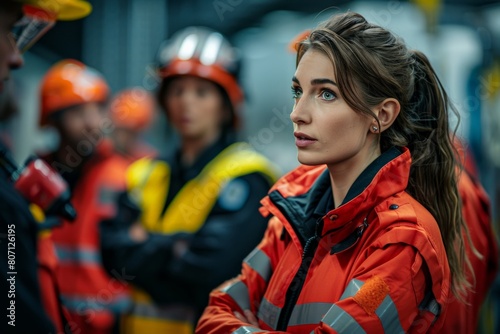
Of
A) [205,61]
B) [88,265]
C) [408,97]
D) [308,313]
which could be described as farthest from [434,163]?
[88,265]

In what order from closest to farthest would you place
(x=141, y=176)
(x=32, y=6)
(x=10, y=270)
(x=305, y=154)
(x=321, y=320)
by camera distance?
(x=321, y=320)
(x=305, y=154)
(x=10, y=270)
(x=32, y=6)
(x=141, y=176)

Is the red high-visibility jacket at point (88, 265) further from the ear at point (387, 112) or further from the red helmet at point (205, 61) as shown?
the ear at point (387, 112)

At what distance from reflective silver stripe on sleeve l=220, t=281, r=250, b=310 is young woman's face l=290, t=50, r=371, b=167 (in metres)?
0.45

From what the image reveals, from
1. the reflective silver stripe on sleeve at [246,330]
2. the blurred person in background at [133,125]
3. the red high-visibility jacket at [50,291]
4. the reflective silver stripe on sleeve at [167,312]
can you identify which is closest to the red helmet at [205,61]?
the reflective silver stripe on sleeve at [167,312]

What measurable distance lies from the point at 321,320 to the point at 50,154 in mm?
2568

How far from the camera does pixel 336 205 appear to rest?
2.03 m

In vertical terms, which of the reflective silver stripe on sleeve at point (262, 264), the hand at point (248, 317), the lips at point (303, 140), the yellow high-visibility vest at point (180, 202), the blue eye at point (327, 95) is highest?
the blue eye at point (327, 95)

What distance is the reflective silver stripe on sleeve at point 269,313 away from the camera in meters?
2.02

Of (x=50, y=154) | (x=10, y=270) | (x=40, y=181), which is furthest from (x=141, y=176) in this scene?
(x=10, y=270)

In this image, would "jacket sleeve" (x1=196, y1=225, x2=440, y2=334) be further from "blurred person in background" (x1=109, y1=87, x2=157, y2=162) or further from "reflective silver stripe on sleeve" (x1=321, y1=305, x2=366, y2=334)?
"blurred person in background" (x1=109, y1=87, x2=157, y2=162)

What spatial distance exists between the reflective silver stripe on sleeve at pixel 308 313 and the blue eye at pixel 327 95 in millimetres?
511

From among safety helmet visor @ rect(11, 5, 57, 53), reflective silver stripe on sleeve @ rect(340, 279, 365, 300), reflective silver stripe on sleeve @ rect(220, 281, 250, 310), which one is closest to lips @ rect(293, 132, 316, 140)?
reflective silver stripe on sleeve @ rect(340, 279, 365, 300)

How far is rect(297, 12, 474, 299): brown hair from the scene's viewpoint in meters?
1.91

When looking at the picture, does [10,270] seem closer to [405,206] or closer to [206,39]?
[405,206]
